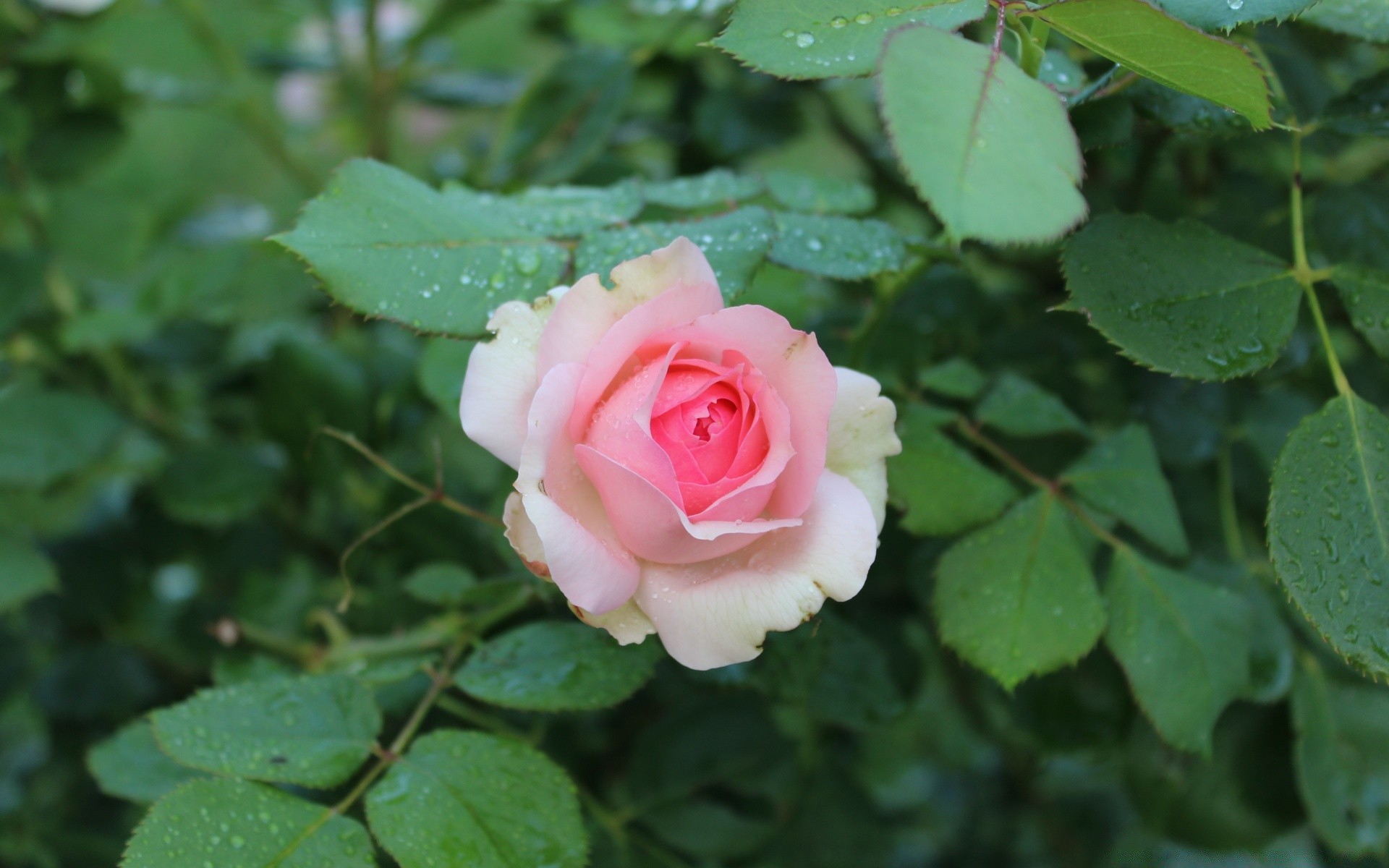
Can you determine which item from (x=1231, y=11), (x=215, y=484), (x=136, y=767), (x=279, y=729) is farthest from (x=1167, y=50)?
(x=215, y=484)

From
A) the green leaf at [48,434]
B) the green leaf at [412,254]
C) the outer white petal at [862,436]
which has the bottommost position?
the green leaf at [48,434]

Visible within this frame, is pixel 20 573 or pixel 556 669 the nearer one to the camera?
pixel 556 669

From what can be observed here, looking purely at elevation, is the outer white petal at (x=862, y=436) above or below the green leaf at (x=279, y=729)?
above

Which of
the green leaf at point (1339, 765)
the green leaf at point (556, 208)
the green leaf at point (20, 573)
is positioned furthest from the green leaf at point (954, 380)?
the green leaf at point (20, 573)

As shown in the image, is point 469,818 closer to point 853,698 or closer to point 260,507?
point 853,698

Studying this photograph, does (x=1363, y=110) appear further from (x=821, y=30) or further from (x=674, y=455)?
(x=674, y=455)

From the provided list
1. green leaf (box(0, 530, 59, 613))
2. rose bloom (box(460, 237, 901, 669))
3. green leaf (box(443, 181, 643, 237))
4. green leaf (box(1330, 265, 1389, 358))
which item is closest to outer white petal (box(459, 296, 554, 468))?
rose bloom (box(460, 237, 901, 669))

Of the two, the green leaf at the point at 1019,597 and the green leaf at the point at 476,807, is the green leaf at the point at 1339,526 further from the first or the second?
the green leaf at the point at 476,807
